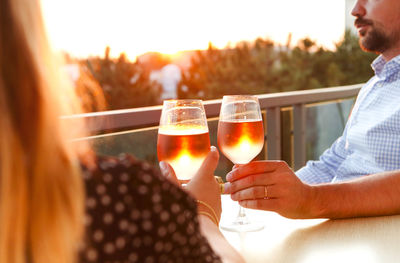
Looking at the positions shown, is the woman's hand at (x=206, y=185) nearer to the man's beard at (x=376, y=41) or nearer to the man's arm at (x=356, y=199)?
the man's arm at (x=356, y=199)

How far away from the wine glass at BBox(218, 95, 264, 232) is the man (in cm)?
5

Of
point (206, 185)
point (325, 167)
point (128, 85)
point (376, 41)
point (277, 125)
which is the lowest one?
point (128, 85)

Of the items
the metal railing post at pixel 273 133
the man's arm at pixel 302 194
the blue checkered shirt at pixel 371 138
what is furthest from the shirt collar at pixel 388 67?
the metal railing post at pixel 273 133

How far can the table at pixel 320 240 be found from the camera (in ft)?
3.47

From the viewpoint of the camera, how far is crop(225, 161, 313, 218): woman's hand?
1.26m

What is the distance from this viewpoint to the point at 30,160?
22.3 inches

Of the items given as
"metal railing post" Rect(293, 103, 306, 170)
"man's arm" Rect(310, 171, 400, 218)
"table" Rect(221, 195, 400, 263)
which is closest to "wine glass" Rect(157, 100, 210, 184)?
"table" Rect(221, 195, 400, 263)

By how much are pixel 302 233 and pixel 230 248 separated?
1.14 ft

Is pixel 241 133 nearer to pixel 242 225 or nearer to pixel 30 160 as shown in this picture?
pixel 242 225

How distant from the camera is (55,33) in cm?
63

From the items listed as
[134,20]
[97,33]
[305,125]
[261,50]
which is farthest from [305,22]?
[305,125]

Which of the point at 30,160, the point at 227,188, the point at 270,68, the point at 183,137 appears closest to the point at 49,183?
the point at 30,160

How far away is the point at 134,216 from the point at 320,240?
689 mm

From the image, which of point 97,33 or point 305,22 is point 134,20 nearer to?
point 97,33
